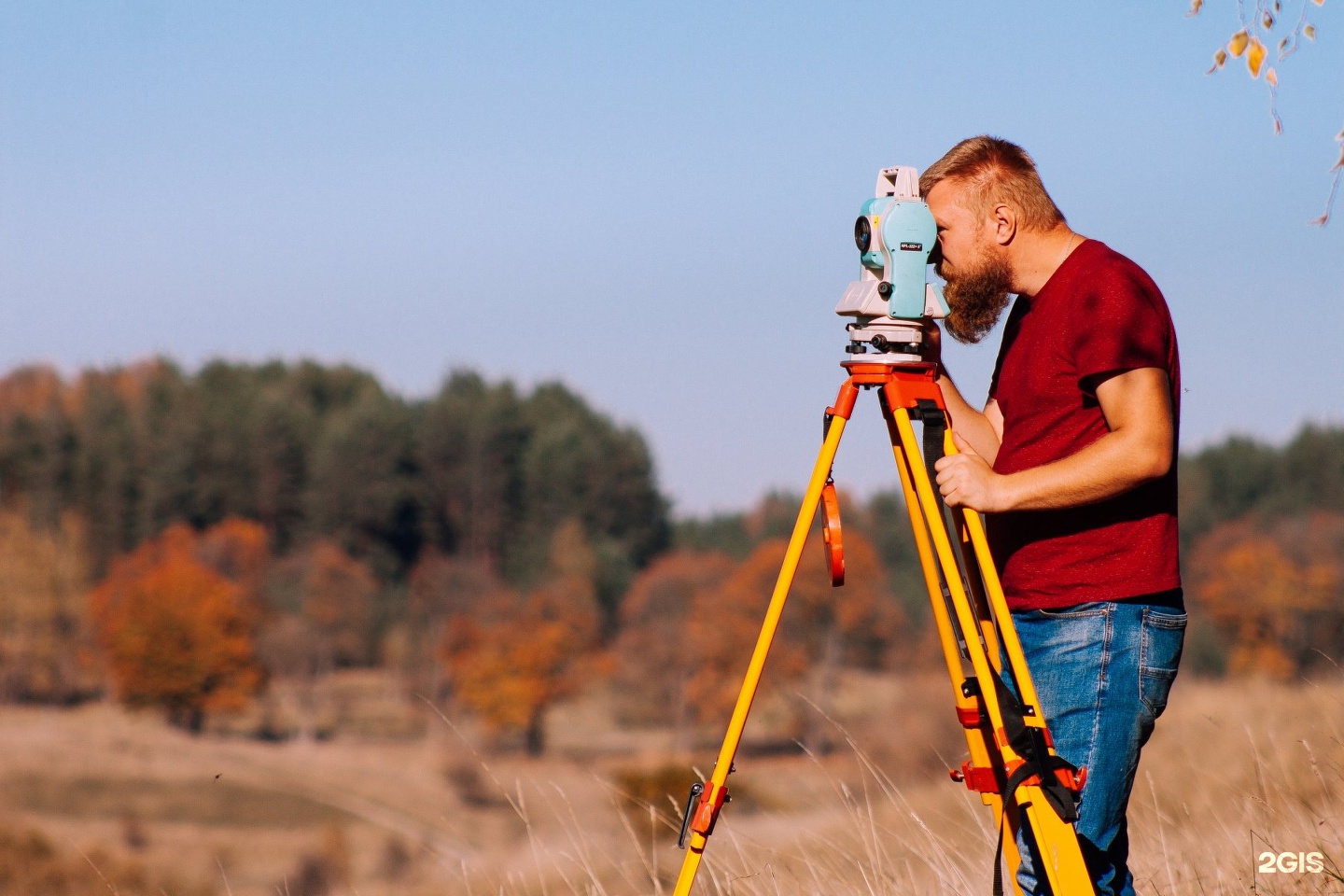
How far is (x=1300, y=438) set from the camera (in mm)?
73188


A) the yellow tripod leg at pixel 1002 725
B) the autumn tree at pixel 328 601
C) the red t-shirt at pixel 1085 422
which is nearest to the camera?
the yellow tripod leg at pixel 1002 725

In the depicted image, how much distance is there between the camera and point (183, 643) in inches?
2446

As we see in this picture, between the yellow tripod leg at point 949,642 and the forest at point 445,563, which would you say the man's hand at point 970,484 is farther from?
the forest at point 445,563

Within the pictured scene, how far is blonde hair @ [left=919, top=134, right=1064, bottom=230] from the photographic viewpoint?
2605 mm

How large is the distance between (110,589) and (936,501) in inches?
2765

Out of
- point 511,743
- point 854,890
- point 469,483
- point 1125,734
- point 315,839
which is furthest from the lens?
point 469,483

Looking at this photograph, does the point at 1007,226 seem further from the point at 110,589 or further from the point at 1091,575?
the point at 110,589

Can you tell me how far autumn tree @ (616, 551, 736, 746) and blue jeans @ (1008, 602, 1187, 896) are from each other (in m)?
59.4

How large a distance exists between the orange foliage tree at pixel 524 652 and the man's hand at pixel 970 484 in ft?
199

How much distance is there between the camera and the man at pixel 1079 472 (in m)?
2.38

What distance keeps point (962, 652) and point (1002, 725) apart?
349mm

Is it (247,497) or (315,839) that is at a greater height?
(247,497)

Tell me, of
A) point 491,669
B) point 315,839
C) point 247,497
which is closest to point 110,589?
point 247,497

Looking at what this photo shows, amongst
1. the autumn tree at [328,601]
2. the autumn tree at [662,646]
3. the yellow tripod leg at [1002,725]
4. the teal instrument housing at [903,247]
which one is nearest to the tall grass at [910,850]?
the yellow tripod leg at [1002,725]
